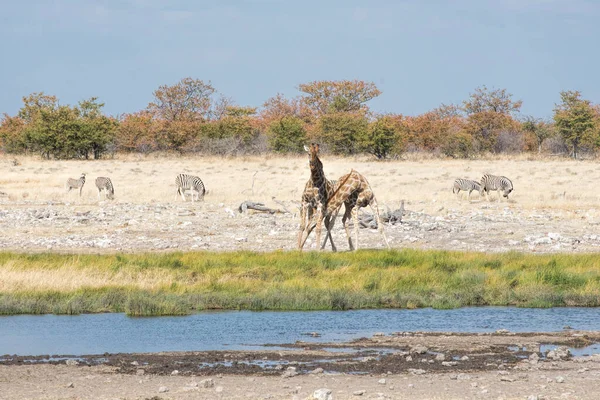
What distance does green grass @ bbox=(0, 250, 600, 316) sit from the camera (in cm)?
1532

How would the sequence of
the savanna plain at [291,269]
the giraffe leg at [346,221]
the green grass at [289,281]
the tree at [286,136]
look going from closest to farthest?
the savanna plain at [291,269]
the green grass at [289,281]
the giraffe leg at [346,221]
the tree at [286,136]

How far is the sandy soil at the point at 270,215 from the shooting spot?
74.4 feet

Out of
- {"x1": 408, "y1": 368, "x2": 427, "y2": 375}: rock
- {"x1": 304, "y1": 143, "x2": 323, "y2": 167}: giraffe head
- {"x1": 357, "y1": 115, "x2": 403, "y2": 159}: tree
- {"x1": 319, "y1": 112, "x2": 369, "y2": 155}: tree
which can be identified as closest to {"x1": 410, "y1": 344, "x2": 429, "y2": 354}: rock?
{"x1": 408, "y1": 368, "x2": 427, "y2": 375}: rock

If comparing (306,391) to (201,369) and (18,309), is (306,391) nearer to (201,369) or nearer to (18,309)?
(201,369)

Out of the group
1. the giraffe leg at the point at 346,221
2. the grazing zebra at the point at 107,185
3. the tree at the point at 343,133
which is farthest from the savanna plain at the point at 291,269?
the tree at the point at 343,133

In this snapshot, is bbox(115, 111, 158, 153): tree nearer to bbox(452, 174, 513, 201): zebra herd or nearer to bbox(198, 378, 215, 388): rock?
bbox(452, 174, 513, 201): zebra herd

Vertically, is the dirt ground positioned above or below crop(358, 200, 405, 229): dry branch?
below

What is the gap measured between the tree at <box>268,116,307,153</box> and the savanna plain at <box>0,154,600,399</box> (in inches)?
1048

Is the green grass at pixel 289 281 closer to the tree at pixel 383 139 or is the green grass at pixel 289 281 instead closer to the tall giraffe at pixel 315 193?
the tall giraffe at pixel 315 193

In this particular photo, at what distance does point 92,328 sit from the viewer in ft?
44.3

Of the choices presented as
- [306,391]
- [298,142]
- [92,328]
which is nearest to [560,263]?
[92,328]

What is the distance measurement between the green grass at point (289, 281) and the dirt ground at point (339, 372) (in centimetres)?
357

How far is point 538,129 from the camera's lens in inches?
2847

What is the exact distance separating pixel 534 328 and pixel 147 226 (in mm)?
14468
